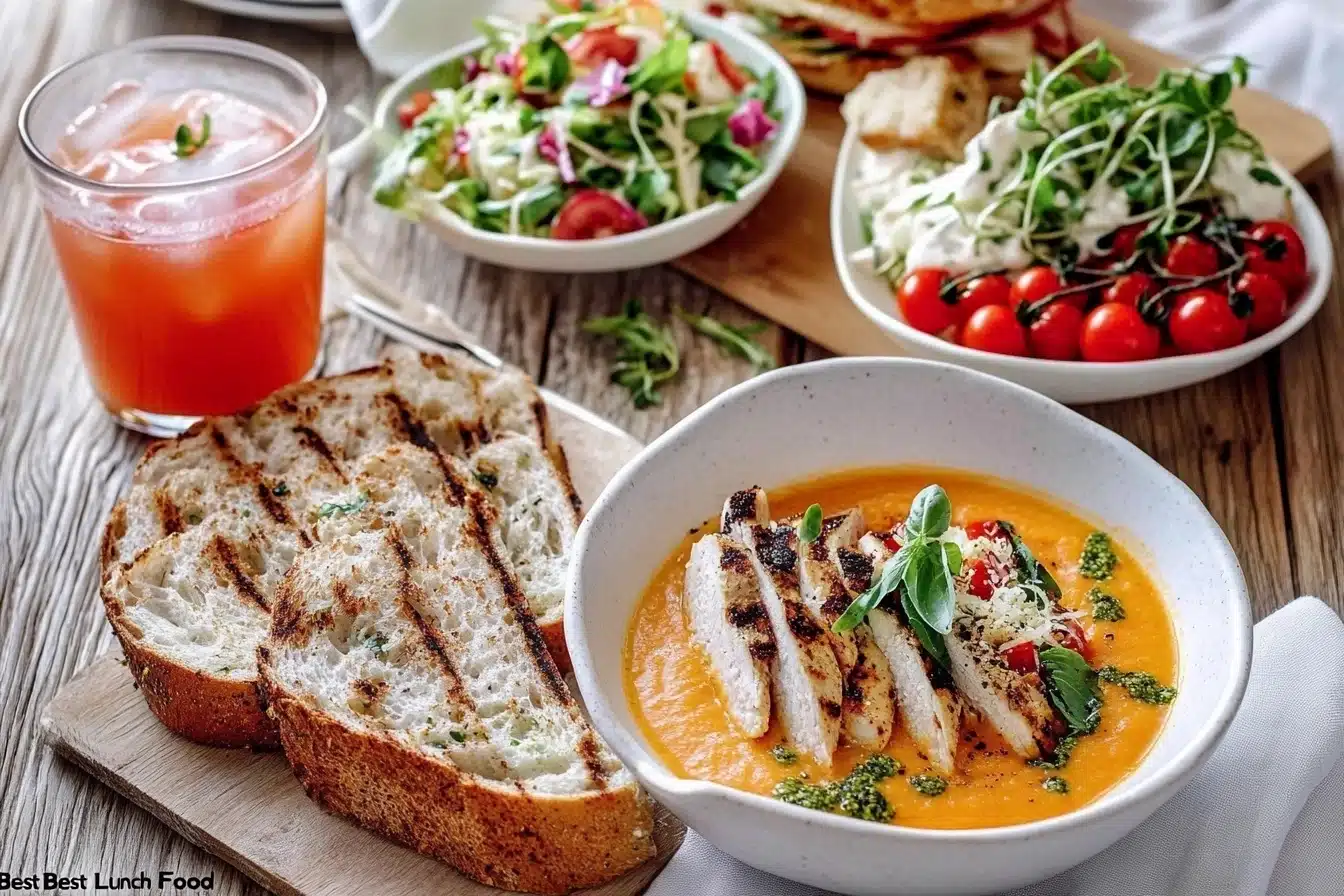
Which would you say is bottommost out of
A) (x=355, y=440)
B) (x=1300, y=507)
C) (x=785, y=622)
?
(x=1300, y=507)

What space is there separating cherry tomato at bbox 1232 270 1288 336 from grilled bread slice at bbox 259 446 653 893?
2089 millimetres

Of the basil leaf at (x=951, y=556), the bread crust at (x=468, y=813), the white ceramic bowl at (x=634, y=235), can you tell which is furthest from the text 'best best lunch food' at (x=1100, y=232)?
the bread crust at (x=468, y=813)

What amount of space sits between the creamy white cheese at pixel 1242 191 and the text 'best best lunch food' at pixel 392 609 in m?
2.03

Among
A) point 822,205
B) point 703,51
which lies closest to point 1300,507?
point 822,205

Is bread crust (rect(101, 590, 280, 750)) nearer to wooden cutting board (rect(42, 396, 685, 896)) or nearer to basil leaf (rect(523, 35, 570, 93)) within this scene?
wooden cutting board (rect(42, 396, 685, 896))

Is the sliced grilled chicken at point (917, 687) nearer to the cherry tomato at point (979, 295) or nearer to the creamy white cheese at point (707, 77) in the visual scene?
the cherry tomato at point (979, 295)

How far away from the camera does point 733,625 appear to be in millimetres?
2830

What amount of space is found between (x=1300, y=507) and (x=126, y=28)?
14.0ft

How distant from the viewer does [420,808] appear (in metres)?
2.85

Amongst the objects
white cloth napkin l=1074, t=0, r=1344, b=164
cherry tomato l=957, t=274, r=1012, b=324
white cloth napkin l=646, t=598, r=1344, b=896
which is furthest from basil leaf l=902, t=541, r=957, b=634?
white cloth napkin l=1074, t=0, r=1344, b=164

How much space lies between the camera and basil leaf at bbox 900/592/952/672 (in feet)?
9.02

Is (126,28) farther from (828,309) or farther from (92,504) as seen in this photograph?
(828,309)

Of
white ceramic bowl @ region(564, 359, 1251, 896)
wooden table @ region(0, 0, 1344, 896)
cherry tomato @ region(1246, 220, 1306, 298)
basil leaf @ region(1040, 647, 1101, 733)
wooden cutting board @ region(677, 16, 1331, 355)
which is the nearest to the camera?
white ceramic bowl @ region(564, 359, 1251, 896)

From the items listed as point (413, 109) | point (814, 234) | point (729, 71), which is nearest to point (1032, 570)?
point (814, 234)
